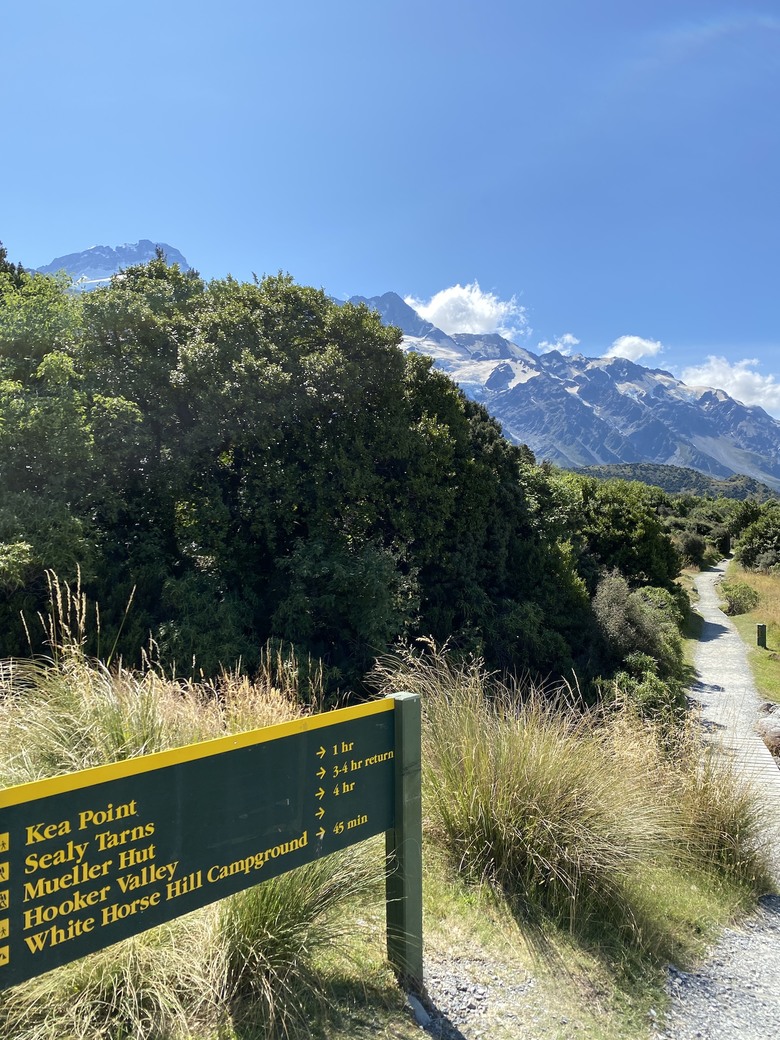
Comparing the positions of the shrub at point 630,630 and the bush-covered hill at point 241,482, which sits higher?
the bush-covered hill at point 241,482

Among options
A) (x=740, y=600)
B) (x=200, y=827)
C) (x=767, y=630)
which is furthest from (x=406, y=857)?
(x=740, y=600)

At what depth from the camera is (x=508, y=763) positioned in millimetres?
3877

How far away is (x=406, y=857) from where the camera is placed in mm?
2766

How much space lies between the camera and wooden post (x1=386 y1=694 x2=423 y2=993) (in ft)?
9.02

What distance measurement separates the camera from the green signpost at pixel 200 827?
1.73m

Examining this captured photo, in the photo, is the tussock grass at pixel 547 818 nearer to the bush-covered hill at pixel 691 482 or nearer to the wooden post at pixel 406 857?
the wooden post at pixel 406 857

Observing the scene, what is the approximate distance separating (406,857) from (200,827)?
3.64ft

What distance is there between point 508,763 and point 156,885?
2.46 meters

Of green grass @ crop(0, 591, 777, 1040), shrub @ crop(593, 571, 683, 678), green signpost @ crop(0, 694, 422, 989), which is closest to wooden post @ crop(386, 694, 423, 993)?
green signpost @ crop(0, 694, 422, 989)

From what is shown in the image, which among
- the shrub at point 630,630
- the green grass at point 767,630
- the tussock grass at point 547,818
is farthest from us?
the green grass at point 767,630

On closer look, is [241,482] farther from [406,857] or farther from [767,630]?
[767,630]

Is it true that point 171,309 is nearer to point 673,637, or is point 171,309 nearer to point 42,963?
point 42,963

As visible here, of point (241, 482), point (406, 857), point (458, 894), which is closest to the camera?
point (406, 857)

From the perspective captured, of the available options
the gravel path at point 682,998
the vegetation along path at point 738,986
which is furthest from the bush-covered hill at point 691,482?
the gravel path at point 682,998
